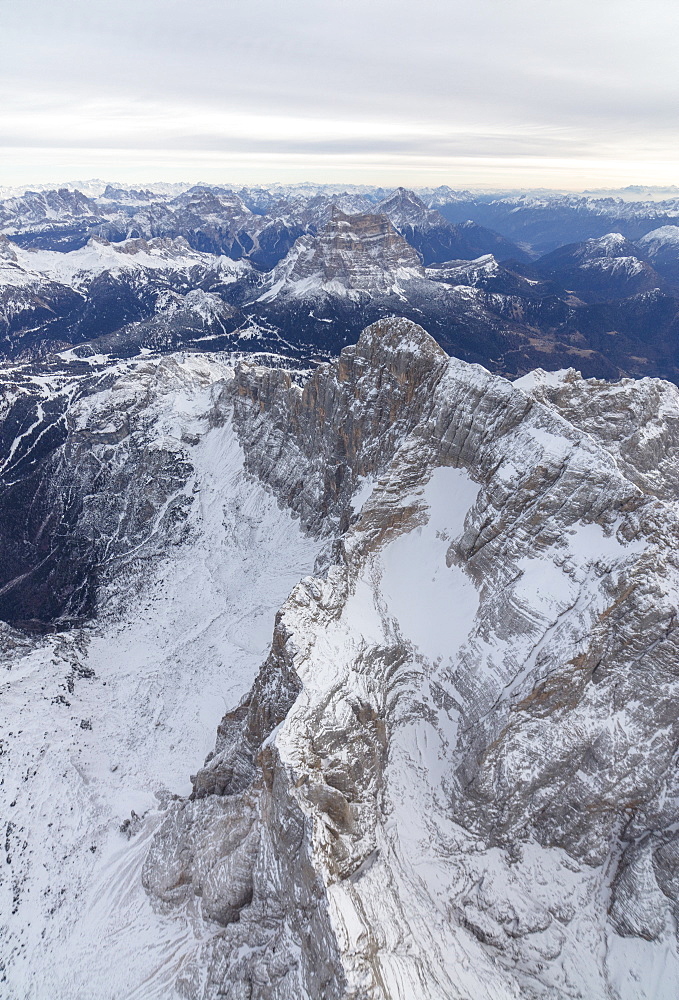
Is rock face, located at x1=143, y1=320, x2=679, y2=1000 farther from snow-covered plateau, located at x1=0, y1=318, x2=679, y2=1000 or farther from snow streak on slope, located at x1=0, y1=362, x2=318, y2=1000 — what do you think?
snow streak on slope, located at x1=0, y1=362, x2=318, y2=1000

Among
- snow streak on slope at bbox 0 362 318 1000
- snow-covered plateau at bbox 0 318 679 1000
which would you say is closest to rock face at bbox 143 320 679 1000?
snow-covered plateau at bbox 0 318 679 1000

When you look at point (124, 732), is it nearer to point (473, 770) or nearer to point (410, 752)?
point (410, 752)

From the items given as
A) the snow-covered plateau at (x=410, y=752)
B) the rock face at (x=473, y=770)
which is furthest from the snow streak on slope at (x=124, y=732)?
the rock face at (x=473, y=770)

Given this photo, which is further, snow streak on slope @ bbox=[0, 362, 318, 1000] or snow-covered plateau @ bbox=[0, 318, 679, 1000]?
snow streak on slope @ bbox=[0, 362, 318, 1000]

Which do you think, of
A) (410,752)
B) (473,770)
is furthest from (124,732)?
(473,770)

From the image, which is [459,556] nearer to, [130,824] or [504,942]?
[504,942]

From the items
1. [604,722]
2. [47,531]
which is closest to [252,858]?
[604,722]

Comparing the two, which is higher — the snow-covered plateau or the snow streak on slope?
the snow-covered plateau

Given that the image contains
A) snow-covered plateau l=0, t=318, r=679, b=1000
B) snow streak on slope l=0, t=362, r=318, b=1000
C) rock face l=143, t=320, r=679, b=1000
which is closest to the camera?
rock face l=143, t=320, r=679, b=1000
